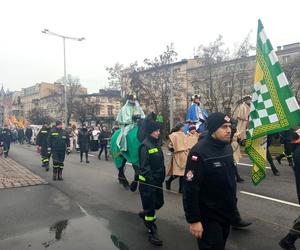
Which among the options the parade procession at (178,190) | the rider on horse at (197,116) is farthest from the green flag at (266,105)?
the rider on horse at (197,116)

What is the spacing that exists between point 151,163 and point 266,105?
72.5 inches

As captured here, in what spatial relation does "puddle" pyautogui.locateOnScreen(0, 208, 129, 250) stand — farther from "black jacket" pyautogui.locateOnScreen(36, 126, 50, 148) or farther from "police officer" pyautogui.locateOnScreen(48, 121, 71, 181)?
"black jacket" pyautogui.locateOnScreen(36, 126, 50, 148)

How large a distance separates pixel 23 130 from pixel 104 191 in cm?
2903

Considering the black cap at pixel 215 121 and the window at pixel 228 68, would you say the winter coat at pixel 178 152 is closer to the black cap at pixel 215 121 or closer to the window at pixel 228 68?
the black cap at pixel 215 121

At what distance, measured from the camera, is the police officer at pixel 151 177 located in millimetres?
5113

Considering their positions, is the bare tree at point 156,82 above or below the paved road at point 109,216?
above

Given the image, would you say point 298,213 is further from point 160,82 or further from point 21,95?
point 21,95

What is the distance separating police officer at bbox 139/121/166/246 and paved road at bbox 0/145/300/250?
0.35m

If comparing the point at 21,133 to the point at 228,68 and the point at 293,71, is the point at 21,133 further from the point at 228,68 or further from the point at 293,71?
the point at 293,71

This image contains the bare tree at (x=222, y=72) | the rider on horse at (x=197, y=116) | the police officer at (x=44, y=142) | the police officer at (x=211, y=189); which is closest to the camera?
the police officer at (x=211, y=189)

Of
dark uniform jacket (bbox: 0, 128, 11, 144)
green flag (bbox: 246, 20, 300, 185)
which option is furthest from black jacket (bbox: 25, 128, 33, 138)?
green flag (bbox: 246, 20, 300, 185)

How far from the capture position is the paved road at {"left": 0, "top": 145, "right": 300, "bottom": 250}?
5.04m

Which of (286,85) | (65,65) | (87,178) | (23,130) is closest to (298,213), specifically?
(286,85)

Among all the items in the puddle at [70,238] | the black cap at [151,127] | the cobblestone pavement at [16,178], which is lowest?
the puddle at [70,238]
